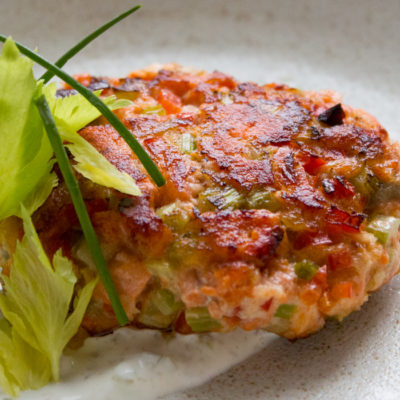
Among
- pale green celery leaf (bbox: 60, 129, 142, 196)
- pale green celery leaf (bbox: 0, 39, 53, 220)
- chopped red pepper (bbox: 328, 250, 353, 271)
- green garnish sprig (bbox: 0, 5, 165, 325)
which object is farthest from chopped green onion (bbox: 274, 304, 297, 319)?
pale green celery leaf (bbox: 0, 39, 53, 220)

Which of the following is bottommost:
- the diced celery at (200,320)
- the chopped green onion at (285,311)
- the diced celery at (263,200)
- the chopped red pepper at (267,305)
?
the diced celery at (200,320)

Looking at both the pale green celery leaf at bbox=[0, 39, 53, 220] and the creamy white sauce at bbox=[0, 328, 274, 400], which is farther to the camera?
the creamy white sauce at bbox=[0, 328, 274, 400]

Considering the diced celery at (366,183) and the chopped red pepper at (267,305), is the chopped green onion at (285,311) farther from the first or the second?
the diced celery at (366,183)

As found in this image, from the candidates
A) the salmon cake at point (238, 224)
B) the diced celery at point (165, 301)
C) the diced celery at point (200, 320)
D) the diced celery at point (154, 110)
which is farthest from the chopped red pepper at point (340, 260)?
the diced celery at point (154, 110)

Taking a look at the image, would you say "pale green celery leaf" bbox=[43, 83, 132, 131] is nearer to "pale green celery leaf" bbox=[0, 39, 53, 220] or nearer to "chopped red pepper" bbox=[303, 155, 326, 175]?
"pale green celery leaf" bbox=[0, 39, 53, 220]

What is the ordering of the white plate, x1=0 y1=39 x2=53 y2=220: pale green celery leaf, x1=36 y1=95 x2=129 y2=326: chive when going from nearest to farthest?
x1=36 y1=95 x2=129 y2=326: chive
x1=0 y1=39 x2=53 y2=220: pale green celery leaf
the white plate

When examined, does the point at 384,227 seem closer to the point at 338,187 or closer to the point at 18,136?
the point at 338,187
